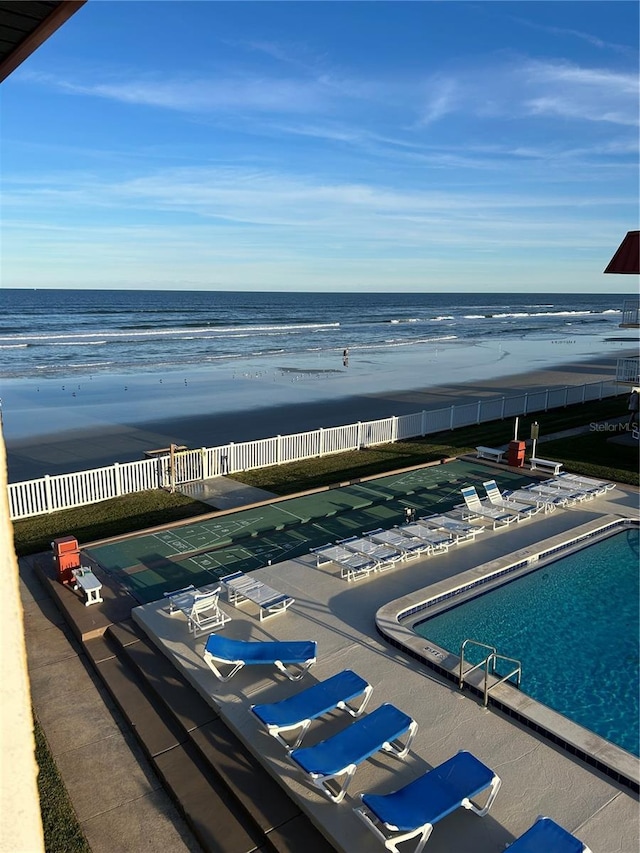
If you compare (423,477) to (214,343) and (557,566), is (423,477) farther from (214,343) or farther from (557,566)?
(214,343)

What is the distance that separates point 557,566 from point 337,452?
9640 mm

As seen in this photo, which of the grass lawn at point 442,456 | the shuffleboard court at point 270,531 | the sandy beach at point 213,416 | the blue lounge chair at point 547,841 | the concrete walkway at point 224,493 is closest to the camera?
the blue lounge chair at point 547,841

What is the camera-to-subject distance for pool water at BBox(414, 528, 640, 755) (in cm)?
796

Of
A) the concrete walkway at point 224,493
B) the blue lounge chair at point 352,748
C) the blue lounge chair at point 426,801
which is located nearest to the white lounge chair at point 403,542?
the concrete walkway at point 224,493

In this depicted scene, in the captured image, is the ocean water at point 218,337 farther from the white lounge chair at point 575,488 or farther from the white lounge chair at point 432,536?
the white lounge chair at point 432,536

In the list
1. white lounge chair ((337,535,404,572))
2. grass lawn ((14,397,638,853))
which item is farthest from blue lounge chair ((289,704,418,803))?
white lounge chair ((337,535,404,572))

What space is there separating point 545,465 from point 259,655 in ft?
40.7

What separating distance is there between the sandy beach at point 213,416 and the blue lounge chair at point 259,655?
470 inches

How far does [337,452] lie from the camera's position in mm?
20344

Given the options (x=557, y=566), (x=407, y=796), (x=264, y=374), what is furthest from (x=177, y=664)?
(x=264, y=374)

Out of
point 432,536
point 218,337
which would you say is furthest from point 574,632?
point 218,337

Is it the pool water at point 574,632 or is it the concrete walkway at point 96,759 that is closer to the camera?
the concrete walkway at point 96,759

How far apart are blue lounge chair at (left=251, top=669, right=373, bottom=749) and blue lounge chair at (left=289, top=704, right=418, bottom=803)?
290mm

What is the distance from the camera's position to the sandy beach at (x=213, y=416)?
21594 millimetres
